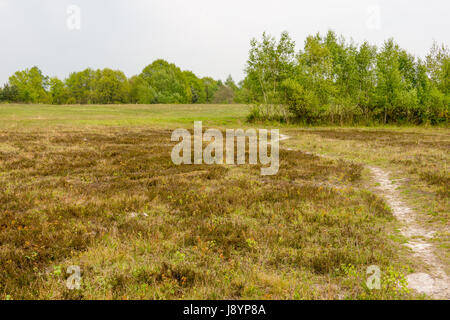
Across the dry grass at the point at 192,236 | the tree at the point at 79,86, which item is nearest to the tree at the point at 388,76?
the dry grass at the point at 192,236

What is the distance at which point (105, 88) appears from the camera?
11250 cm

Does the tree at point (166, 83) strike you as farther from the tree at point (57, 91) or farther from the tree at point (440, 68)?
the tree at point (440, 68)

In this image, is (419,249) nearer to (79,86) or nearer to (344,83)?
(344,83)

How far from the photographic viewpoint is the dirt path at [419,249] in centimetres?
461

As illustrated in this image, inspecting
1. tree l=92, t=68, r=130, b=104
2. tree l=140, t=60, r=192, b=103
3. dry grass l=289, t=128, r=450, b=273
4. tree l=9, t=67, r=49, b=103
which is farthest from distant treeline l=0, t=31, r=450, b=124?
tree l=9, t=67, r=49, b=103

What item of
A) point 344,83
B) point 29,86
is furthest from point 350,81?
point 29,86

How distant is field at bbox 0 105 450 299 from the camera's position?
4.64 meters

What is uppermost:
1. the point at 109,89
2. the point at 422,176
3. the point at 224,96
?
the point at 109,89

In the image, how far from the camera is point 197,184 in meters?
11.2

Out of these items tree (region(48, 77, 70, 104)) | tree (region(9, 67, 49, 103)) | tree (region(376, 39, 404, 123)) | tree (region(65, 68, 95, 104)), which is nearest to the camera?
tree (region(376, 39, 404, 123))

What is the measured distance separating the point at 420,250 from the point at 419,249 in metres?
0.05

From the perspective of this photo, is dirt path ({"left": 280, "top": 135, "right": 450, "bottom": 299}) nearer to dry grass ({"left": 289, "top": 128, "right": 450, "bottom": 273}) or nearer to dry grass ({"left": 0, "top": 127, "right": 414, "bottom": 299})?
dry grass ({"left": 289, "top": 128, "right": 450, "bottom": 273})

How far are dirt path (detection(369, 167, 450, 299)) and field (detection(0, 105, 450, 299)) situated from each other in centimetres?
9

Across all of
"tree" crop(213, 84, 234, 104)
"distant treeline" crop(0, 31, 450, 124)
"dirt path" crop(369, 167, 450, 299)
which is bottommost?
"dirt path" crop(369, 167, 450, 299)
